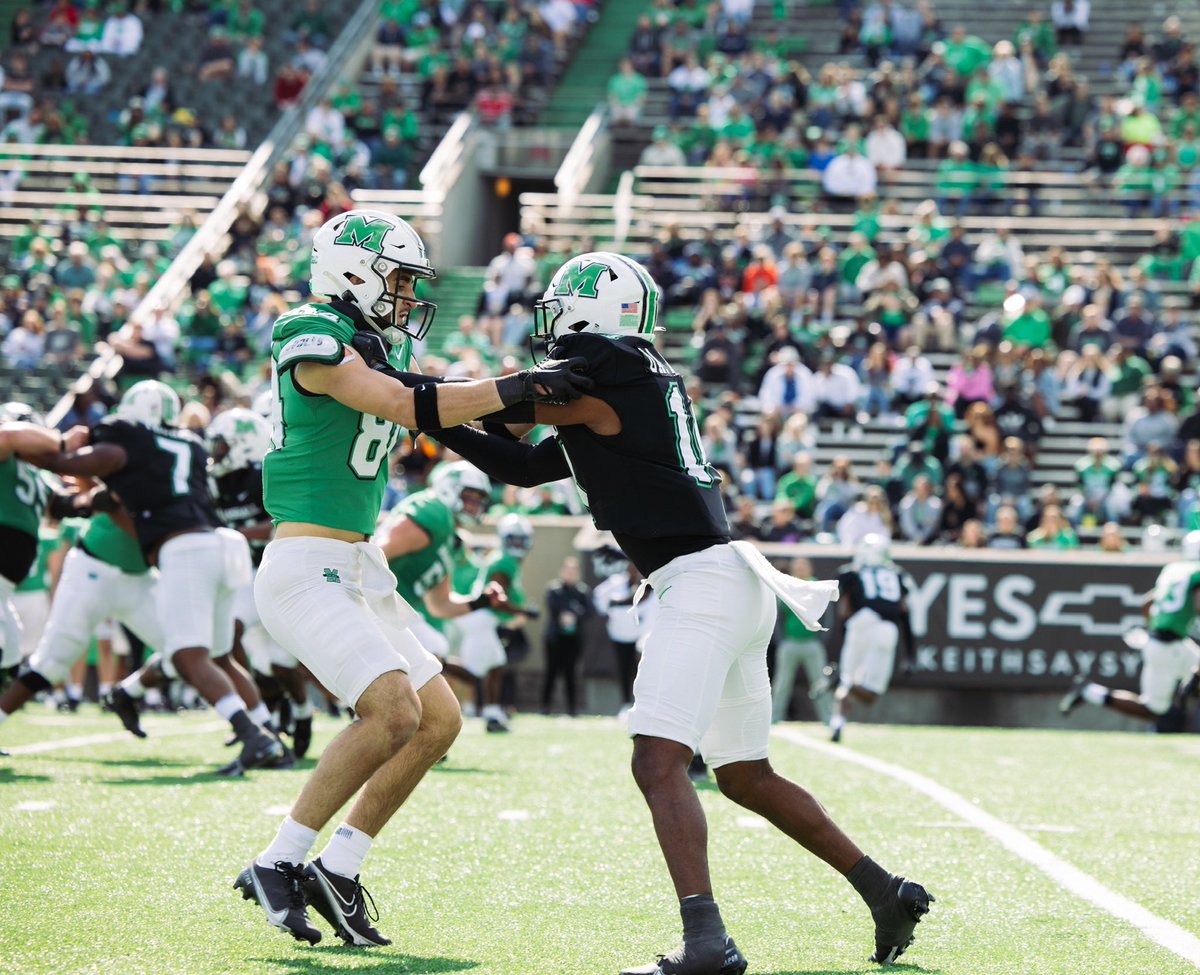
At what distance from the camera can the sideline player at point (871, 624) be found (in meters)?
13.3

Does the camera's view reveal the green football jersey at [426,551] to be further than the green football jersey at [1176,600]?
No

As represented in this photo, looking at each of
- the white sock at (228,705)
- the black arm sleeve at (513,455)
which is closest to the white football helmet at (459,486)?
the white sock at (228,705)

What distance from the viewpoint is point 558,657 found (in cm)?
1558

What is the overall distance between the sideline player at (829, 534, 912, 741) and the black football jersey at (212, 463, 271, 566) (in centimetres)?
511

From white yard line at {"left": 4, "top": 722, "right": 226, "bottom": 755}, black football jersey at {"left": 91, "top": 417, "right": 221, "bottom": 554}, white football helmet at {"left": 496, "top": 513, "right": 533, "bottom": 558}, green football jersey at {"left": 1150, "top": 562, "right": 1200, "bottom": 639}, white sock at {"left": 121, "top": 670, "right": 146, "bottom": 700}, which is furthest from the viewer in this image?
white football helmet at {"left": 496, "top": 513, "right": 533, "bottom": 558}

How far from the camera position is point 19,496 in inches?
347

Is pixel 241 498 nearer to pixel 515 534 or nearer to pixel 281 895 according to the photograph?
pixel 515 534

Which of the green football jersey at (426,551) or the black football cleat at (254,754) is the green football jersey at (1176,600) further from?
the black football cleat at (254,754)

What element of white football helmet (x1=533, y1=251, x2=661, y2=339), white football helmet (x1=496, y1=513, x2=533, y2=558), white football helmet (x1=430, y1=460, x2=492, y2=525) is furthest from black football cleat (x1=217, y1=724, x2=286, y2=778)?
white football helmet (x1=496, y1=513, x2=533, y2=558)

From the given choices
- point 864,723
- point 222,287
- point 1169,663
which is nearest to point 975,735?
point 1169,663

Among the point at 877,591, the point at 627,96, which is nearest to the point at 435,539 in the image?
the point at 877,591

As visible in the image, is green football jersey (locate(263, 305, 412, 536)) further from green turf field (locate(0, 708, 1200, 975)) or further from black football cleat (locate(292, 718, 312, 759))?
black football cleat (locate(292, 718, 312, 759))

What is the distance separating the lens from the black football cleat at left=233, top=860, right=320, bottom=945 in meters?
4.90

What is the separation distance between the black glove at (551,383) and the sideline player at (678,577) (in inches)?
2.0
